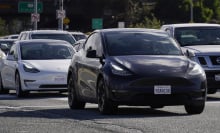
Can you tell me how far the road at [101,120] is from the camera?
12.9m

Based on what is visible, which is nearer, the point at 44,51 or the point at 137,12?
the point at 44,51

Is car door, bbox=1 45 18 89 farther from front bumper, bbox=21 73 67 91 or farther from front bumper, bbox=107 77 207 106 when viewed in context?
front bumper, bbox=107 77 207 106

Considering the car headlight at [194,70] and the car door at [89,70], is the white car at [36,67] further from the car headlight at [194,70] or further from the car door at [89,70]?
the car headlight at [194,70]

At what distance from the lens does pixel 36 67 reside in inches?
871

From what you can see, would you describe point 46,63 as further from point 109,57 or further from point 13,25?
point 13,25

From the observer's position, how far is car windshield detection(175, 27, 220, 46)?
21.7m

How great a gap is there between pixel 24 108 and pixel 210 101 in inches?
168

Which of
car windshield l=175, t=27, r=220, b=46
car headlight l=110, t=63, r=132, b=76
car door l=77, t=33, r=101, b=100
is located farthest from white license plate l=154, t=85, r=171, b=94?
car windshield l=175, t=27, r=220, b=46

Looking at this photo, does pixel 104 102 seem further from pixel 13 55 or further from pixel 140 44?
pixel 13 55

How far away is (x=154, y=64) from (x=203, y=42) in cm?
673

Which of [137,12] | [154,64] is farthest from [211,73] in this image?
[137,12]

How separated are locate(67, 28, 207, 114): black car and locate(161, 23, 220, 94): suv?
3.90 meters

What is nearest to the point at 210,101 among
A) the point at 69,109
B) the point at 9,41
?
the point at 69,109

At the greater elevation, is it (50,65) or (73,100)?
(73,100)
